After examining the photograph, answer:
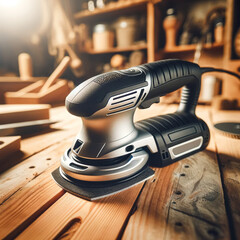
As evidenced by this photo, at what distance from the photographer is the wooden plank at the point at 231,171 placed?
1.07 feet

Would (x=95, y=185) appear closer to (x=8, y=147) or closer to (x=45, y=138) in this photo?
(x=8, y=147)

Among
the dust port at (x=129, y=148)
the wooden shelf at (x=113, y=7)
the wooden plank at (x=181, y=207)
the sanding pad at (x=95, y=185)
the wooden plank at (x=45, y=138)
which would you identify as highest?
the wooden shelf at (x=113, y=7)

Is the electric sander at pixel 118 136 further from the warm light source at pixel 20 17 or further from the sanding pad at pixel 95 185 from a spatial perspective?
the warm light source at pixel 20 17

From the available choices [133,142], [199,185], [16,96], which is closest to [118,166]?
[133,142]

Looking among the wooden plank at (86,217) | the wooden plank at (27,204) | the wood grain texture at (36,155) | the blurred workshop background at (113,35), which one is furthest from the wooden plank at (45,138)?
the blurred workshop background at (113,35)

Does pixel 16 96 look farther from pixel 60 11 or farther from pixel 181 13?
pixel 181 13

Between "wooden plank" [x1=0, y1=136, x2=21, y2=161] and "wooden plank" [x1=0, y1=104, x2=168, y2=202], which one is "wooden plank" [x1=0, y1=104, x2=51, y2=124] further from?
"wooden plank" [x1=0, y1=136, x2=21, y2=161]

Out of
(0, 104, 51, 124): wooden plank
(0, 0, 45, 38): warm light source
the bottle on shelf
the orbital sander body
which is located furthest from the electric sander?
(0, 0, 45, 38): warm light source

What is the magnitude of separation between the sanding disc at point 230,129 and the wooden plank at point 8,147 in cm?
69

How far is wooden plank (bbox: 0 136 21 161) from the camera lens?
0.55 meters

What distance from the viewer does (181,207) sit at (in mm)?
352

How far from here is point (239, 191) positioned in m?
0.39

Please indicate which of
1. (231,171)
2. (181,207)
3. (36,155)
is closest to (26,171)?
(36,155)

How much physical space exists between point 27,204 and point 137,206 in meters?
0.20
